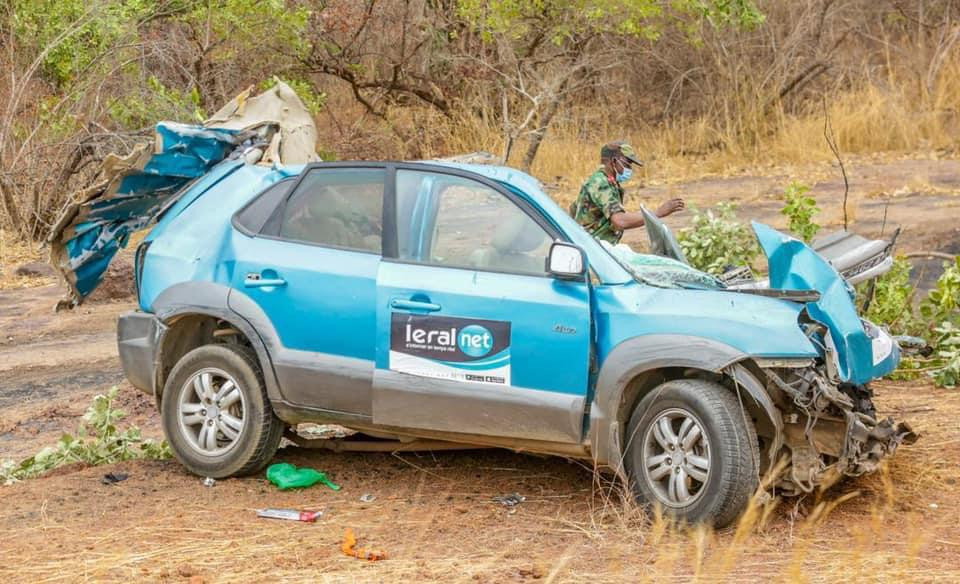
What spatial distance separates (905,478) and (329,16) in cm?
1427

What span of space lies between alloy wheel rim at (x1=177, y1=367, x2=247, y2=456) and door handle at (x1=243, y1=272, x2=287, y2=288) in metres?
0.51

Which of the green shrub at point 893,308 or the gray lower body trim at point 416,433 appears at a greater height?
the green shrub at point 893,308

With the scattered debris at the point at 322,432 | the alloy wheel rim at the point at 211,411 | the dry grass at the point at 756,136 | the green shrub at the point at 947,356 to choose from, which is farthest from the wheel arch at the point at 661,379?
the dry grass at the point at 756,136

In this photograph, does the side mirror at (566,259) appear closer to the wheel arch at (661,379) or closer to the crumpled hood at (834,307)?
the wheel arch at (661,379)

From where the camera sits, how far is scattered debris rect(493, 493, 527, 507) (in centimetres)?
698

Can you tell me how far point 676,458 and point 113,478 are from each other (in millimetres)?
3247

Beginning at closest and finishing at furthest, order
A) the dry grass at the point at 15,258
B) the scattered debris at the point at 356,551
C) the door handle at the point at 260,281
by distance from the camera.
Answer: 1. the scattered debris at the point at 356,551
2. the door handle at the point at 260,281
3. the dry grass at the point at 15,258

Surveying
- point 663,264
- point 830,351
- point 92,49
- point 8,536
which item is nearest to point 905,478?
point 830,351

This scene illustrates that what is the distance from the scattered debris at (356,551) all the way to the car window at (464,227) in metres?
1.47

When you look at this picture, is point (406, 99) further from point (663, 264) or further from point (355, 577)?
point (355, 577)

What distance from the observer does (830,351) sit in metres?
6.32

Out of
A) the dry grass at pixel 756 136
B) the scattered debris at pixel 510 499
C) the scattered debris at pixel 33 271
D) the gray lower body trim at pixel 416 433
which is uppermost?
the dry grass at pixel 756 136

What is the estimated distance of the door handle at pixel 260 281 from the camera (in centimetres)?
719

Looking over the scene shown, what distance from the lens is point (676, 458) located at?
6336mm
